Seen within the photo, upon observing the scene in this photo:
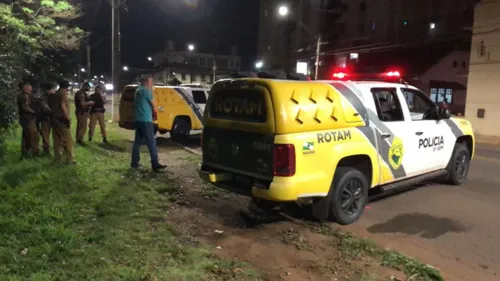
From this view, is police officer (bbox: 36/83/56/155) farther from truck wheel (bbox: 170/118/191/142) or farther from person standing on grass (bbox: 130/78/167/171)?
truck wheel (bbox: 170/118/191/142)

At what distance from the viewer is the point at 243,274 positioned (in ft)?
12.9

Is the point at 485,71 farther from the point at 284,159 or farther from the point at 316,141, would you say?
the point at 284,159

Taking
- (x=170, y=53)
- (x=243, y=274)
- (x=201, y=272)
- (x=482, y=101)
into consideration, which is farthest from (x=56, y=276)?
(x=170, y=53)

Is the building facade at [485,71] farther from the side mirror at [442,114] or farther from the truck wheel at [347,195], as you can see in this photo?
the truck wheel at [347,195]

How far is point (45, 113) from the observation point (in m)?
8.38

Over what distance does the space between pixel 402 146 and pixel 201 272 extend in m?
3.77

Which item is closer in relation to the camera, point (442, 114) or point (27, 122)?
point (442, 114)

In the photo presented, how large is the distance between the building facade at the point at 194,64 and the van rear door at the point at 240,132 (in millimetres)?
61510

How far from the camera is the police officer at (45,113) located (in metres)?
8.32

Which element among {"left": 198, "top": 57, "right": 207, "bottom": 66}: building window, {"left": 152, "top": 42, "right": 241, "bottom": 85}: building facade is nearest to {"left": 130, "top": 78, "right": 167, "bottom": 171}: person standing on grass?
{"left": 152, "top": 42, "right": 241, "bottom": 85}: building facade

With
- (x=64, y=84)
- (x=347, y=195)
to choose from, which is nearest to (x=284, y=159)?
(x=347, y=195)

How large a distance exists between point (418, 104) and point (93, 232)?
5487 millimetres

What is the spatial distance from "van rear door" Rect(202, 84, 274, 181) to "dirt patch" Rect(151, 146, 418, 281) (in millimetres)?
692

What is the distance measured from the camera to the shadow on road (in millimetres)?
5523
